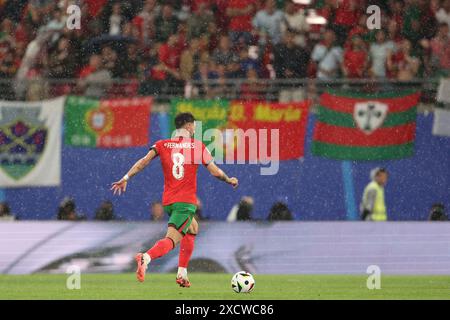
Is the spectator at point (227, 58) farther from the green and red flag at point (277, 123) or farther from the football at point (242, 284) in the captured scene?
the football at point (242, 284)

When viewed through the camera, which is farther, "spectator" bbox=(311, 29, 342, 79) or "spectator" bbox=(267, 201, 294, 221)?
"spectator" bbox=(311, 29, 342, 79)

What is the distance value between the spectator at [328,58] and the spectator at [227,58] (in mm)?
1345

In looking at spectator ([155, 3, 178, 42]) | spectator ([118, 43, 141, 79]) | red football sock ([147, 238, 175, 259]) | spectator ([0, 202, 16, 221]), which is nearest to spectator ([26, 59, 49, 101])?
spectator ([118, 43, 141, 79])

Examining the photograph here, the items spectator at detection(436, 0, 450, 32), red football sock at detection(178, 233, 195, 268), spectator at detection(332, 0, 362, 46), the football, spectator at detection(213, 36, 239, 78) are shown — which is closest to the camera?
the football

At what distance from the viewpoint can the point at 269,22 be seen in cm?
1902

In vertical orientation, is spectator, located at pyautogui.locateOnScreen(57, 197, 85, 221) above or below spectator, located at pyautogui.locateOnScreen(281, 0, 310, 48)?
below

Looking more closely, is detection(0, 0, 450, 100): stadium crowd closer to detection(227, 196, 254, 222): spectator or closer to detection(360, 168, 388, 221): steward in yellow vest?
detection(227, 196, 254, 222): spectator

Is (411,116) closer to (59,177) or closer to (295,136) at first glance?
(295,136)

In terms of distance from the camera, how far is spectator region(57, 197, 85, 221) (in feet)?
57.2

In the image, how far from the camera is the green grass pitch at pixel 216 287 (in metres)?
11.6

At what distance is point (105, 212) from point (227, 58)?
319 cm

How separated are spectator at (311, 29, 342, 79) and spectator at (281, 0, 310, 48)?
0.36 meters

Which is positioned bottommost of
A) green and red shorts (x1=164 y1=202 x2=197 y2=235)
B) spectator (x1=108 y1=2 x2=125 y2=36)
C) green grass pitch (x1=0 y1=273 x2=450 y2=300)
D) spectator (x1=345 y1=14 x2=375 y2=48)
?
green grass pitch (x1=0 y1=273 x2=450 y2=300)

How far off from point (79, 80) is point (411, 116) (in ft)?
17.3
